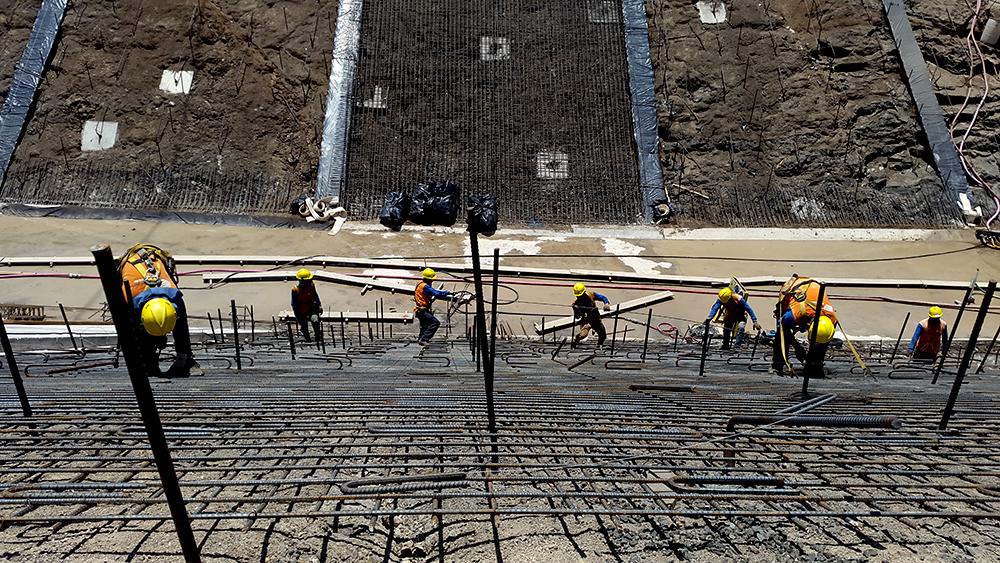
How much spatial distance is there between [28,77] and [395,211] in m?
11.6

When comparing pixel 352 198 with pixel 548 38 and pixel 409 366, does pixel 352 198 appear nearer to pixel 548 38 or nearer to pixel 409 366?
pixel 548 38

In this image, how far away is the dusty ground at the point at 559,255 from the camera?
1477 centimetres

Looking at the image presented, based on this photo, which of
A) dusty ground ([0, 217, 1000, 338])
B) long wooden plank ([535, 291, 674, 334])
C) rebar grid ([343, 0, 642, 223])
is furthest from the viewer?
rebar grid ([343, 0, 642, 223])

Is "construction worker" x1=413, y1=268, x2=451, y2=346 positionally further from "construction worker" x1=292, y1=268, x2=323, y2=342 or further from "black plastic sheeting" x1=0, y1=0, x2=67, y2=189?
"black plastic sheeting" x1=0, y1=0, x2=67, y2=189

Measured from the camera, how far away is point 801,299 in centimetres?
924

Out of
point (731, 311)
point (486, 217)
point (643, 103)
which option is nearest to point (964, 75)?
point (643, 103)

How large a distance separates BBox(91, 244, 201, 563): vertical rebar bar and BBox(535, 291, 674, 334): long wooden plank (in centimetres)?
1131

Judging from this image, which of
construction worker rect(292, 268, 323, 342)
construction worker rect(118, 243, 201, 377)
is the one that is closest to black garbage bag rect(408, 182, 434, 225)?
construction worker rect(292, 268, 323, 342)

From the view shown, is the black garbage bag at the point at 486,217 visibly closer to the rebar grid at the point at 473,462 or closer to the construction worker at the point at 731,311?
the construction worker at the point at 731,311

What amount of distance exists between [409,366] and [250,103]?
13867 mm

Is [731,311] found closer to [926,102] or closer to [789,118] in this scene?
[789,118]

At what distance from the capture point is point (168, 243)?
16969 mm

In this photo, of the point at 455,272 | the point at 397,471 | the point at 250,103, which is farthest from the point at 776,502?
the point at 250,103

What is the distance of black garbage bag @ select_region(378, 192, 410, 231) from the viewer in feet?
59.8
